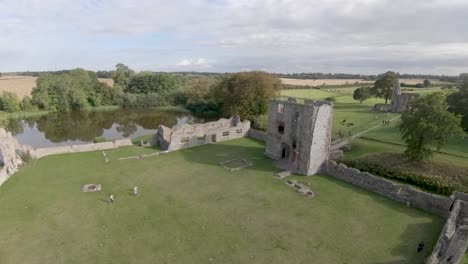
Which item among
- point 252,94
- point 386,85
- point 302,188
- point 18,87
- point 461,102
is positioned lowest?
point 302,188

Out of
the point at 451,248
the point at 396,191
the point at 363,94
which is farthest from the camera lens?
the point at 363,94

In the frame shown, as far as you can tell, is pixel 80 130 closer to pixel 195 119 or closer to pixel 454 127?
pixel 195 119

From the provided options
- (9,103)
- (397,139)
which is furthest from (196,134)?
(9,103)

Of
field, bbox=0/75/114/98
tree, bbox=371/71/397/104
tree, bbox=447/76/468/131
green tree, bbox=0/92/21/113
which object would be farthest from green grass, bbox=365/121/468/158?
field, bbox=0/75/114/98

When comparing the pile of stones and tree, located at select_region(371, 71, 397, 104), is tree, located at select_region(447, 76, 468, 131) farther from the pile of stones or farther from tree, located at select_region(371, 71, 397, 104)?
the pile of stones

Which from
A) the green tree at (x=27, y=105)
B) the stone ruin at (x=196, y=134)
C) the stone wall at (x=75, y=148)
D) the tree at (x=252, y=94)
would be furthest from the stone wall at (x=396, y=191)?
the green tree at (x=27, y=105)

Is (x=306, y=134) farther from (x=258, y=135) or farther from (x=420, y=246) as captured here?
(x=258, y=135)

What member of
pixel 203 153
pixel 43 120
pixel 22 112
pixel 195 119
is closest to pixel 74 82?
pixel 22 112

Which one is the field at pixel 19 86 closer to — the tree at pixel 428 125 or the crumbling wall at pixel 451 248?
the tree at pixel 428 125
